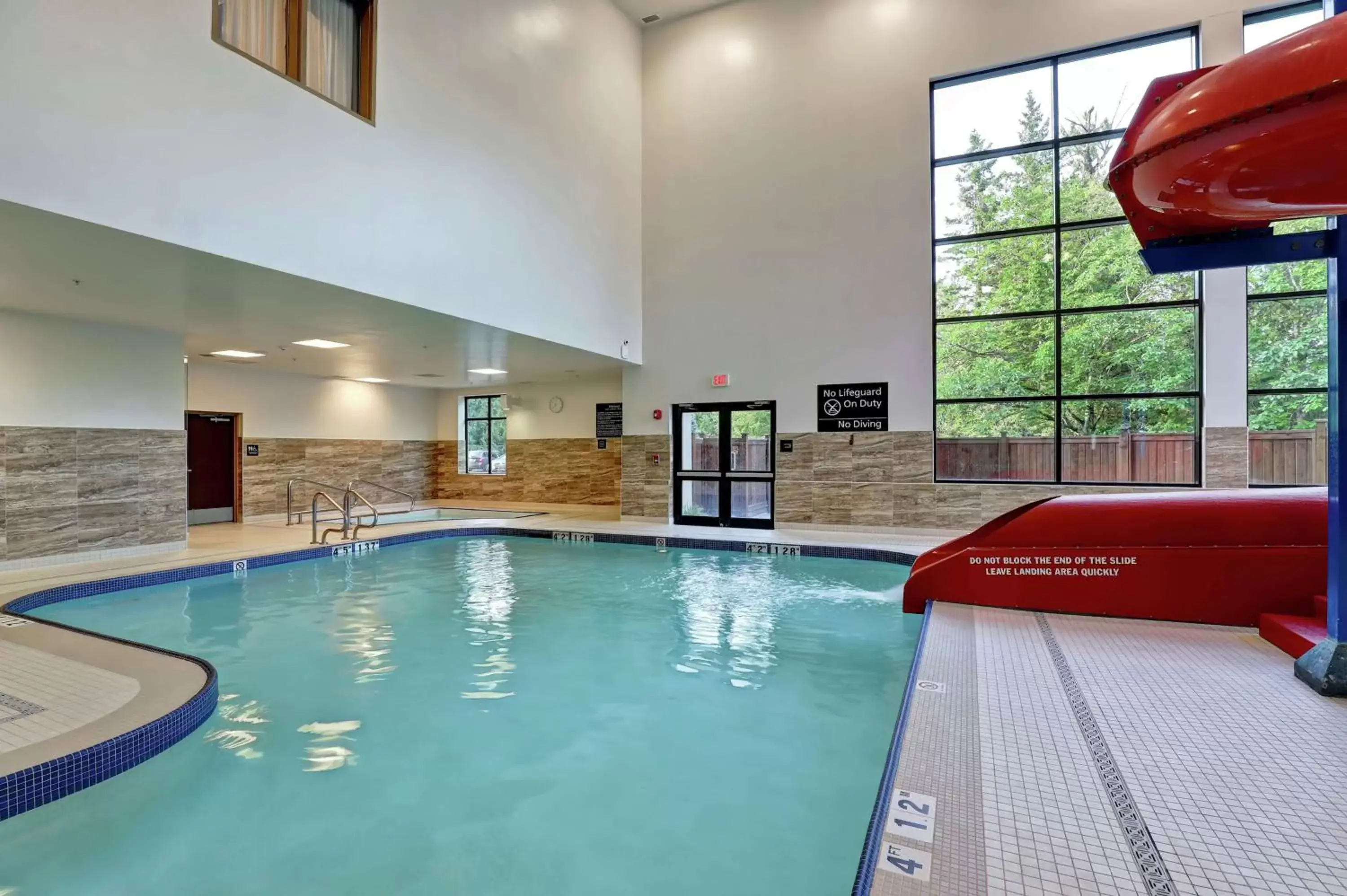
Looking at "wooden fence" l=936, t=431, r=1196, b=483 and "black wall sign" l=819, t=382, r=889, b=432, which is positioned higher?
"black wall sign" l=819, t=382, r=889, b=432

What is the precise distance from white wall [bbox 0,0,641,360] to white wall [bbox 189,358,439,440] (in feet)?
18.8

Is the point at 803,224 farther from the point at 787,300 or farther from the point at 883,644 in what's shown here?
the point at 883,644

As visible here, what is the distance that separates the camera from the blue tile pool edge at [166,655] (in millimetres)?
2354

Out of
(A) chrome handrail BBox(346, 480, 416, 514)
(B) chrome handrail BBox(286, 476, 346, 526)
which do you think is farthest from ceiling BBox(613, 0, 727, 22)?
(B) chrome handrail BBox(286, 476, 346, 526)

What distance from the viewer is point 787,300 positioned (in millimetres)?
9062

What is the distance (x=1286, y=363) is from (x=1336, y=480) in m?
5.63

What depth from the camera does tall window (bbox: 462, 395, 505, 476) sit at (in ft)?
44.5

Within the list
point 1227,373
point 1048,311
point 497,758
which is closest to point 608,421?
point 1048,311

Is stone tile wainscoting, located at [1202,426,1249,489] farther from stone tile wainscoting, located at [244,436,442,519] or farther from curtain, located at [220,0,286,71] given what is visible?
stone tile wainscoting, located at [244,436,442,519]

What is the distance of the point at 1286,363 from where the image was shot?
7.00 metres

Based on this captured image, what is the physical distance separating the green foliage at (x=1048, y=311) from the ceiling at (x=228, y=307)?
15.6ft

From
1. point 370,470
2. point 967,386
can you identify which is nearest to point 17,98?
point 967,386

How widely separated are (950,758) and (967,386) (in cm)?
672

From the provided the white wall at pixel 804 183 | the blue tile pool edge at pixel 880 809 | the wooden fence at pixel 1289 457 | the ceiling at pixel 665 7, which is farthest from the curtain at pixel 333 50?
the wooden fence at pixel 1289 457
